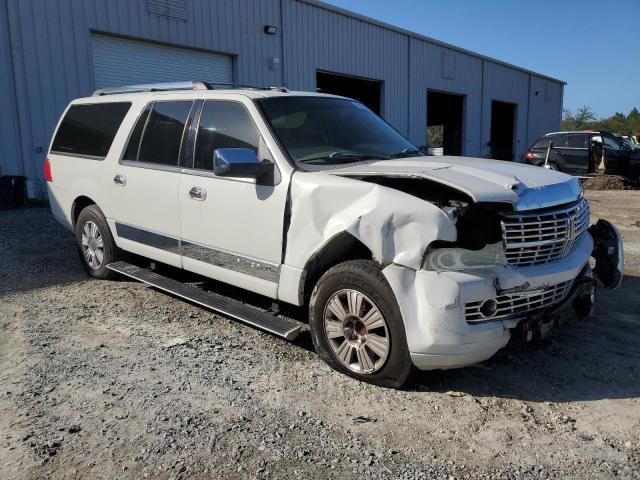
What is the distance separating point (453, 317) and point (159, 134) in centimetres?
331

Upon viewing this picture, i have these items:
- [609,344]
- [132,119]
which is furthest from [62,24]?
[609,344]

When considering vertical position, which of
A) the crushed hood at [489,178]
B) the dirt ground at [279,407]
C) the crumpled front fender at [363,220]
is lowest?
the dirt ground at [279,407]

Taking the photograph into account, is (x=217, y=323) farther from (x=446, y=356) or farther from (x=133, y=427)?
(x=446, y=356)

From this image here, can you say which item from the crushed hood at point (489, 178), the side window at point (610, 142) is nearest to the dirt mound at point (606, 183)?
the side window at point (610, 142)

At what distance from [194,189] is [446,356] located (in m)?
2.51

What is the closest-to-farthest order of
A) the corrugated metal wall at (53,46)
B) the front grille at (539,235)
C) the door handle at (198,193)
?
the front grille at (539,235) → the door handle at (198,193) → the corrugated metal wall at (53,46)

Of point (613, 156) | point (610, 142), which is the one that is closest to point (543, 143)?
point (610, 142)

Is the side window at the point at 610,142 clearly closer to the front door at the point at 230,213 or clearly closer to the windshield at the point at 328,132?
the windshield at the point at 328,132

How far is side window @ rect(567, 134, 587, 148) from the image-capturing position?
641 inches

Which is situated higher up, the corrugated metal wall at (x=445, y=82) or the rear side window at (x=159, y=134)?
the corrugated metal wall at (x=445, y=82)

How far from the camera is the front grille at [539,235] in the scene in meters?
3.23

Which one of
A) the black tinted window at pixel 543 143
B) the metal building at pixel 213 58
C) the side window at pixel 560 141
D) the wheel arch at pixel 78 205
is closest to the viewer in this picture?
the wheel arch at pixel 78 205

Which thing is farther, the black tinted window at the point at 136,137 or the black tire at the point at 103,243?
the black tire at the point at 103,243

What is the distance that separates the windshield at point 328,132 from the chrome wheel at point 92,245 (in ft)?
8.69
